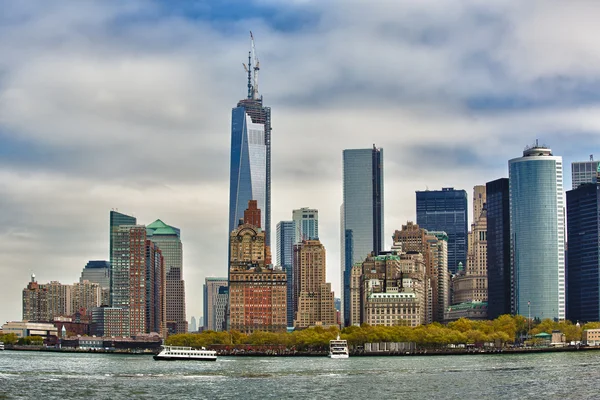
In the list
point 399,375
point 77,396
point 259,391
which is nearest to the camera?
point 77,396

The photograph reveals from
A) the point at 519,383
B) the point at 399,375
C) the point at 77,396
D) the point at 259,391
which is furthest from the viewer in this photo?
the point at 399,375

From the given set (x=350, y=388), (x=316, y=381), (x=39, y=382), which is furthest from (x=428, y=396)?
(x=39, y=382)

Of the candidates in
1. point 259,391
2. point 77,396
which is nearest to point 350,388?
point 259,391

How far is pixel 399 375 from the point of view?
198000 millimetres

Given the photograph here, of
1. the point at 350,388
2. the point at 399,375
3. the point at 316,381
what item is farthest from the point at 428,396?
the point at 399,375

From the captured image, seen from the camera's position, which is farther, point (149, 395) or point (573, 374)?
point (573, 374)

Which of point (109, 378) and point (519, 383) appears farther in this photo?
point (109, 378)

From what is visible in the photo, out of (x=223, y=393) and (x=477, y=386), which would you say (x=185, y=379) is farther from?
(x=477, y=386)

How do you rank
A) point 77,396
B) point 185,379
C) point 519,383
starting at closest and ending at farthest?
point 77,396
point 519,383
point 185,379

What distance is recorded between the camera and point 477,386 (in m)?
166

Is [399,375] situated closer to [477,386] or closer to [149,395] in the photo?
[477,386]

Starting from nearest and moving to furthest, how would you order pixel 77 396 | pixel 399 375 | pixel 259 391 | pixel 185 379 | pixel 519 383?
pixel 77 396 < pixel 259 391 < pixel 519 383 < pixel 185 379 < pixel 399 375

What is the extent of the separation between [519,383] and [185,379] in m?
50.9

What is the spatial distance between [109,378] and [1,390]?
114ft
